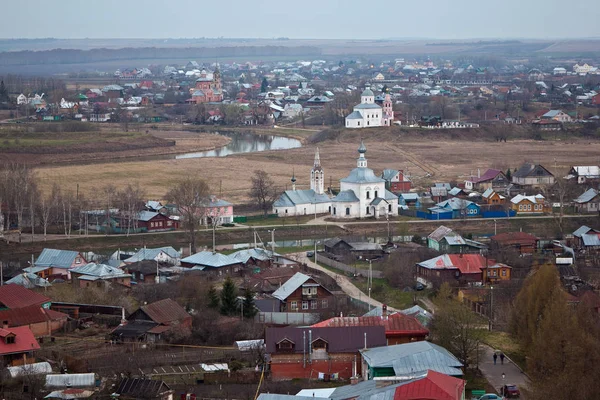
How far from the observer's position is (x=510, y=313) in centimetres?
1950

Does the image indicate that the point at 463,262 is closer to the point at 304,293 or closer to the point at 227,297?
the point at 304,293

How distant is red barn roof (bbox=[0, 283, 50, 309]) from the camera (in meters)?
21.1

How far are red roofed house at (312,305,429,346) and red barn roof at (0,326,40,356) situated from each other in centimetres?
429

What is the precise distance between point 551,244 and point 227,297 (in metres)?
10.1

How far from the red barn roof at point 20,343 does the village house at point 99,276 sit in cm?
521

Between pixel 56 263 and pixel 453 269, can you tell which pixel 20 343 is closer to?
pixel 56 263

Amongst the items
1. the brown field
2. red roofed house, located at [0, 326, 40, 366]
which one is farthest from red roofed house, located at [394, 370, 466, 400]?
the brown field

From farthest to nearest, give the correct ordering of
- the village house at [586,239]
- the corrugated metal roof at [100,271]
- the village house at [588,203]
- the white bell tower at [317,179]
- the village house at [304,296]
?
the white bell tower at [317,179] → the village house at [588,203] → the village house at [586,239] → the corrugated metal roof at [100,271] → the village house at [304,296]

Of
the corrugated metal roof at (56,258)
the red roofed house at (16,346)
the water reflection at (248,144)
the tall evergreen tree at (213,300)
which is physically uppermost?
the red roofed house at (16,346)

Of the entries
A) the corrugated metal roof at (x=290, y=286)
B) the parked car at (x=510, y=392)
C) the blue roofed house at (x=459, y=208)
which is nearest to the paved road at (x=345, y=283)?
the corrugated metal roof at (x=290, y=286)

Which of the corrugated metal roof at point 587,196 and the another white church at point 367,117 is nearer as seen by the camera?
the corrugated metal roof at point 587,196

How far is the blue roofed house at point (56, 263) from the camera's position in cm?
2539

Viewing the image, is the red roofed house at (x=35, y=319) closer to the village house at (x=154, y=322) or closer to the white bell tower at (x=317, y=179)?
the village house at (x=154, y=322)

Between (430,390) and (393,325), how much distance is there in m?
4.22
